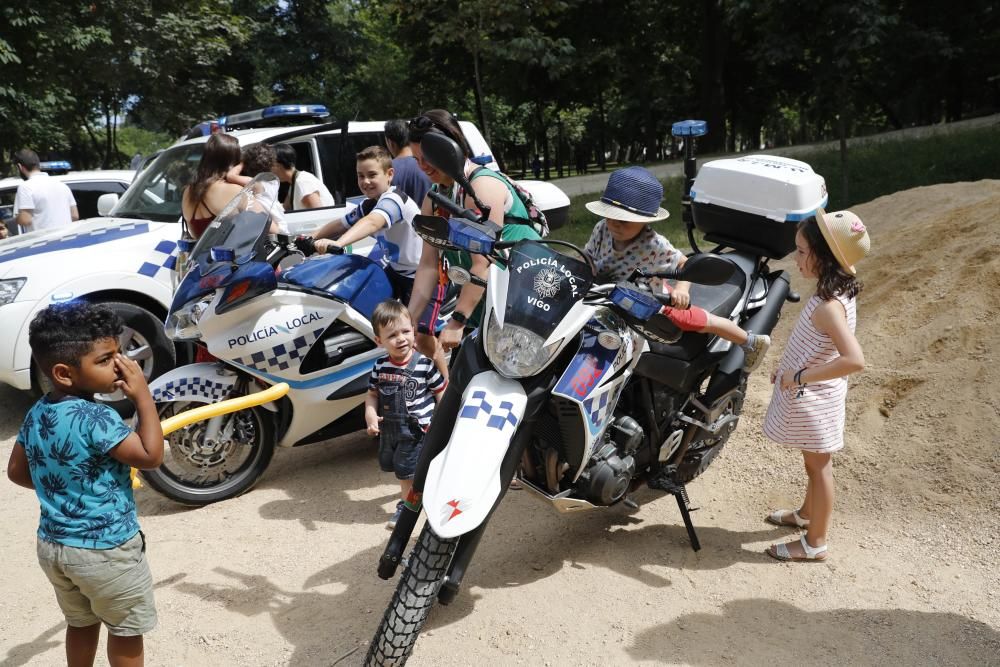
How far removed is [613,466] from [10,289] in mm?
4608

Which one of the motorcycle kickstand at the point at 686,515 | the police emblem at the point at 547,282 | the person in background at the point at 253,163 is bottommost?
the motorcycle kickstand at the point at 686,515

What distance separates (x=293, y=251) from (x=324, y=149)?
249cm

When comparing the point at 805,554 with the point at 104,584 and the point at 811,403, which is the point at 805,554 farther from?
the point at 104,584

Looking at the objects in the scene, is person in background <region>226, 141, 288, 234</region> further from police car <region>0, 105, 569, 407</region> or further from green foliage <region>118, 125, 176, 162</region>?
green foliage <region>118, 125, 176, 162</region>

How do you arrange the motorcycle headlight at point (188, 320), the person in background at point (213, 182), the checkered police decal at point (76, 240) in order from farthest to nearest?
the checkered police decal at point (76, 240)
the person in background at point (213, 182)
the motorcycle headlight at point (188, 320)

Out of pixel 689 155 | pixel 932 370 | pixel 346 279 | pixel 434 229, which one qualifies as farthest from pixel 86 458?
pixel 932 370

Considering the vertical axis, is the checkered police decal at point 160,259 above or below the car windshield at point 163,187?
below

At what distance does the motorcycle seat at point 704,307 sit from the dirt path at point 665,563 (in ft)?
3.04

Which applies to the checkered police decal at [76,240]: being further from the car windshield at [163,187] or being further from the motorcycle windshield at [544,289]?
the motorcycle windshield at [544,289]

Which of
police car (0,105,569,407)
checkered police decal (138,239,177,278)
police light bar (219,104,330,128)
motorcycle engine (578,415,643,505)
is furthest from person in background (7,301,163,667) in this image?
police light bar (219,104,330,128)

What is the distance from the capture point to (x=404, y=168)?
18.5 feet

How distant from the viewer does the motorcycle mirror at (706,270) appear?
111 inches

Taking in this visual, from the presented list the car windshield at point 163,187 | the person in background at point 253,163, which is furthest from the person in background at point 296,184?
the car windshield at point 163,187

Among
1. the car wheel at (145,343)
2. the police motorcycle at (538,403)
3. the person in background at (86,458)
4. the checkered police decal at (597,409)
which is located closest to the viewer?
the person in background at (86,458)
